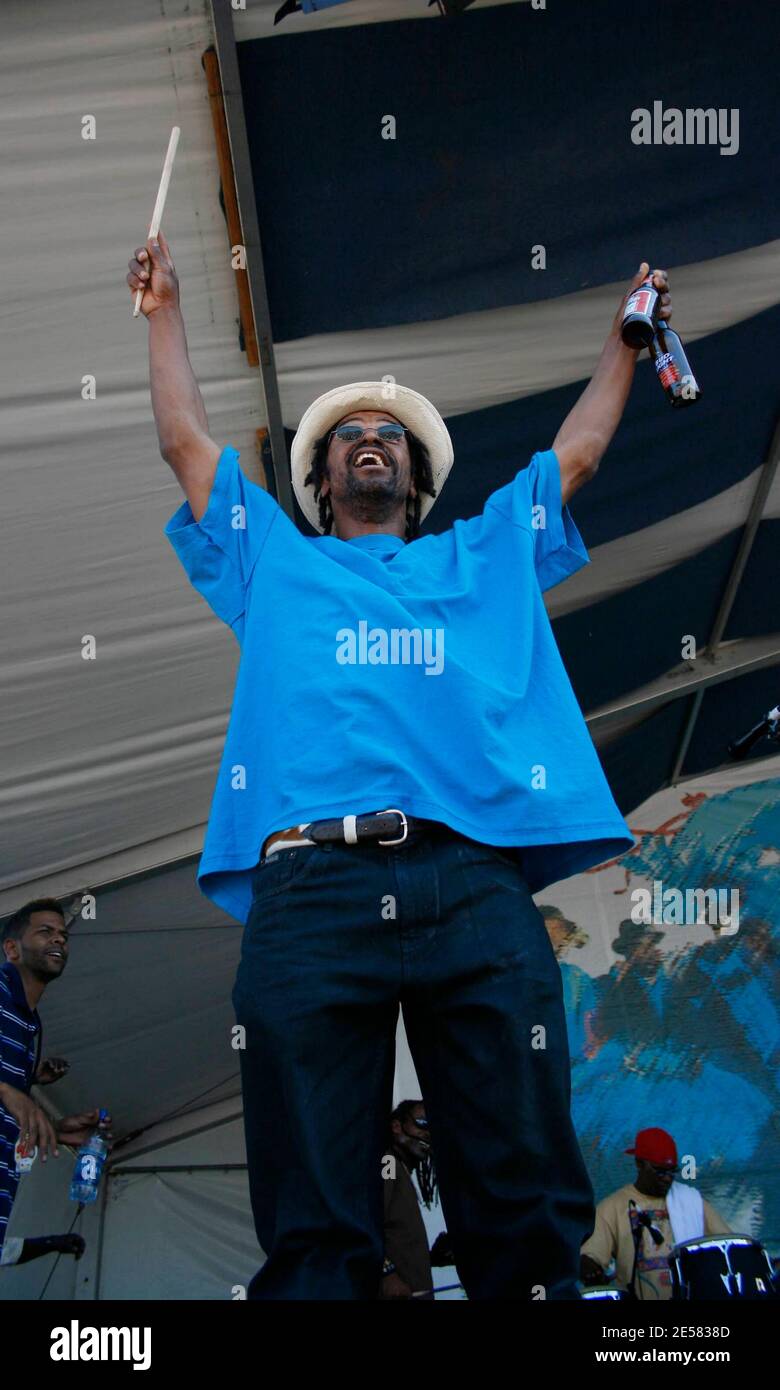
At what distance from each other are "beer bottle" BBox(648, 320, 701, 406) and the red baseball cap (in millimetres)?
3445

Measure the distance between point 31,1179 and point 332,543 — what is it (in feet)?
16.3

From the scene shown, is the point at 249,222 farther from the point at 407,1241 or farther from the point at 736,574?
the point at 407,1241

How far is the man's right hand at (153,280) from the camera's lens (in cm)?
211

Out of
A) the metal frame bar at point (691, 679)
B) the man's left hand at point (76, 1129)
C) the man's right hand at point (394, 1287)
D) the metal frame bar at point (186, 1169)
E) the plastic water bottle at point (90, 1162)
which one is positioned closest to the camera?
the man's right hand at point (394, 1287)

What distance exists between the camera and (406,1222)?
4.49 metres

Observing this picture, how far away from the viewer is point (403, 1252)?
14.4 feet

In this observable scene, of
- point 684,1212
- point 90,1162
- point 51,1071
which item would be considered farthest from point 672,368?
point 90,1162

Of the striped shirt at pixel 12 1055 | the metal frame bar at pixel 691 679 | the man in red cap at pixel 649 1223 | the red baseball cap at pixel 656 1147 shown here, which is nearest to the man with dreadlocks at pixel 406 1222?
the man in red cap at pixel 649 1223

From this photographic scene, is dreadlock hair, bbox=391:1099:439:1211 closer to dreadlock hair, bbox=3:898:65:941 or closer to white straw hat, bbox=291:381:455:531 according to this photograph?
dreadlock hair, bbox=3:898:65:941

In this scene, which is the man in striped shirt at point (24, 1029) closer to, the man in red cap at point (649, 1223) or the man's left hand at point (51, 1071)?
the man's left hand at point (51, 1071)

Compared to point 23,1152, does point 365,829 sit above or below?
below

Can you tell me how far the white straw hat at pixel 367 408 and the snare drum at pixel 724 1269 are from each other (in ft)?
7.58

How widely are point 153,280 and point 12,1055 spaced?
9.01 ft
